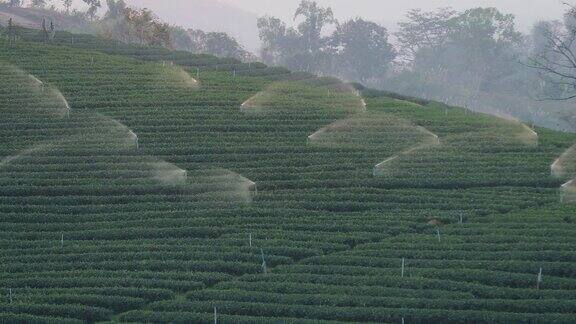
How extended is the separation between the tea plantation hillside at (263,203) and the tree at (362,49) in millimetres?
49982

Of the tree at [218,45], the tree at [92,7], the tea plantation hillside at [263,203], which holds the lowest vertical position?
the tea plantation hillside at [263,203]

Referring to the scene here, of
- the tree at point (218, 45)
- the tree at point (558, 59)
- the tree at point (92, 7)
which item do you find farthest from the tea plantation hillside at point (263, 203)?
the tree at point (218, 45)

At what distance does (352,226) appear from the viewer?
28.4m

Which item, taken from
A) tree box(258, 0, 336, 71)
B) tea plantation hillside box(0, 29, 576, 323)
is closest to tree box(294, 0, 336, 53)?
tree box(258, 0, 336, 71)

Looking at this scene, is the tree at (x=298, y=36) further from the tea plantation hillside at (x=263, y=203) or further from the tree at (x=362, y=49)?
the tea plantation hillside at (x=263, y=203)

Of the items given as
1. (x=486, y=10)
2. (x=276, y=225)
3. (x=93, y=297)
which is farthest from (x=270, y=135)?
(x=486, y=10)

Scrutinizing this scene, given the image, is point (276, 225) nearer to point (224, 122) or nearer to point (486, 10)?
point (224, 122)

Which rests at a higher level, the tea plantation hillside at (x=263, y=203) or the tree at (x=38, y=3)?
the tree at (x=38, y=3)

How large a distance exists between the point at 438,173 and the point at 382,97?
1566 cm

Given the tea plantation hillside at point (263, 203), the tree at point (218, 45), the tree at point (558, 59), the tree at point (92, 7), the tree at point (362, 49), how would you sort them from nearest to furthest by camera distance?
the tea plantation hillside at point (263, 203), the tree at point (558, 59), the tree at point (92, 7), the tree at point (218, 45), the tree at point (362, 49)

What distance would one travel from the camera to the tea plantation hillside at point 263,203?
2258 centimetres

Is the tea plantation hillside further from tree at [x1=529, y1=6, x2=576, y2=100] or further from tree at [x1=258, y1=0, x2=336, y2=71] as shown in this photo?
tree at [x1=258, y1=0, x2=336, y2=71]

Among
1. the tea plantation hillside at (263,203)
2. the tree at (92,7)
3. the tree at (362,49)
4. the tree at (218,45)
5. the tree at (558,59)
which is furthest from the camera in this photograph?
the tree at (362,49)

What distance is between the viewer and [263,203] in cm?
3092
